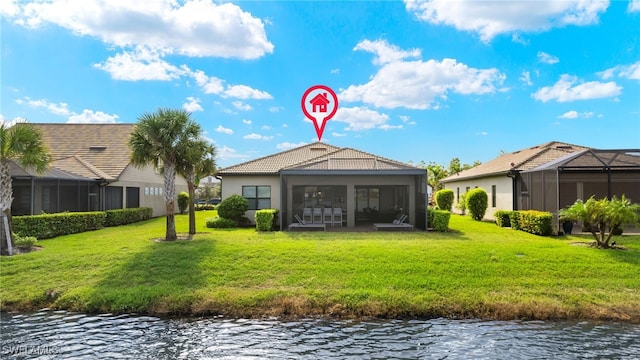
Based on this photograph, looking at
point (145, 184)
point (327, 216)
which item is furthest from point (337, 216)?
point (145, 184)

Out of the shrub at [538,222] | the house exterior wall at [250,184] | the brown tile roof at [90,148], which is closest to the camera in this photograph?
the shrub at [538,222]

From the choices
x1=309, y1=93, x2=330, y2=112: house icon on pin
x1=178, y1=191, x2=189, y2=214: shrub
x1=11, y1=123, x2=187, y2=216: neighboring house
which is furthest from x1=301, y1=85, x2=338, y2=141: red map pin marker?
x1=178, y1=191, x2=189, y2=214: shrub

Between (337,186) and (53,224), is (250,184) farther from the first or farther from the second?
(53,224)

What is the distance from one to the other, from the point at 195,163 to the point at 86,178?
338 inches

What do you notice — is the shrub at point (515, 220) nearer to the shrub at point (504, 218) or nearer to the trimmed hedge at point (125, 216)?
the shrub at point (504, 218)

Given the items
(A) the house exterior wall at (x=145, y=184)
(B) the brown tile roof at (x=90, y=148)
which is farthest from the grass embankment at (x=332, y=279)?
(A) the house exterior wall at (x=145, y=184)

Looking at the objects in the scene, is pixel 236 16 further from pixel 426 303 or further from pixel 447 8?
pixel 426 303

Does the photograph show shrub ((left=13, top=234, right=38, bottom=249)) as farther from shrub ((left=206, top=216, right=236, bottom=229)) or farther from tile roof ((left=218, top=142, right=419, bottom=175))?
tile roof ((left=218, top=142, right=419, bottom=175))

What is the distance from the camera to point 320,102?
13.6 m

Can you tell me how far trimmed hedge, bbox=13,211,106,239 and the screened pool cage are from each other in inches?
771

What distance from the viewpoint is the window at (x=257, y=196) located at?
68.1 feet

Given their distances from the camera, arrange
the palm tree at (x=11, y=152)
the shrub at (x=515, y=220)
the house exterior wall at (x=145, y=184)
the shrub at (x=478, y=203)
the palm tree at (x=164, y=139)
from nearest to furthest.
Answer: the palm tree at (x=11, y=152) < the palm tree at (x=164, y=139) < the shrub at (x=515, y=220) < the shrub at (x=478, y=203) < the house exterior wall at (x=145, y=184)

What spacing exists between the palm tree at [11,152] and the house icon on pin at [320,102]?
9237 mm

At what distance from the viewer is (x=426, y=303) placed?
8555 millimetres
